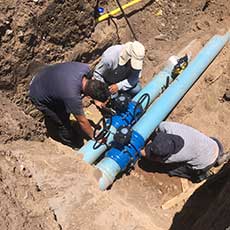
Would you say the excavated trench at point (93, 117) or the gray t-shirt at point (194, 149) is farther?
the gray t-shirt at point (194, 149)

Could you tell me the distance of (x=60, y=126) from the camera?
6789 mm

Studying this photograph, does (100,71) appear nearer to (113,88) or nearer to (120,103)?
(113,88)

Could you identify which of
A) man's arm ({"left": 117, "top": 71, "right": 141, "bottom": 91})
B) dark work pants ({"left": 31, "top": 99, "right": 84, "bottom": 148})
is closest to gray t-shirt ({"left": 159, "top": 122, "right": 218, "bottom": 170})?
man's arm ({"left": 117, "top": 71, "right": 141, "bottom": 91})

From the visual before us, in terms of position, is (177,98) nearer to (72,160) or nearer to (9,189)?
(72,160)

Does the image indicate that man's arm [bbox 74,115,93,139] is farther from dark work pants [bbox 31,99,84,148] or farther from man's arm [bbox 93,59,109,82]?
man's arm [bbox 93,59,109,82]

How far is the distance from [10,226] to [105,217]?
1103 mm

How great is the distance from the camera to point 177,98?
7383 millimetres

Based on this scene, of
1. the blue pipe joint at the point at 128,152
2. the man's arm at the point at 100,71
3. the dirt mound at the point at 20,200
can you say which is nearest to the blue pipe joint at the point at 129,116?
the blue pipe joint at the point at 128,152

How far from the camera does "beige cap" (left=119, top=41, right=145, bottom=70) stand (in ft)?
21.6

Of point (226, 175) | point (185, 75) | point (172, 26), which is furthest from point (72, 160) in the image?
point (172, 26)

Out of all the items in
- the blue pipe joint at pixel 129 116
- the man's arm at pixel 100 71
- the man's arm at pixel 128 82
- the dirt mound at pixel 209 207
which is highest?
the man's arm at pixel 100 71

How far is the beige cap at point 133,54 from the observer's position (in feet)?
21.6

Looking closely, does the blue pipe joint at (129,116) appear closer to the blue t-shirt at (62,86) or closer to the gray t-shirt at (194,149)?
the gray t-shirt at (194,149)

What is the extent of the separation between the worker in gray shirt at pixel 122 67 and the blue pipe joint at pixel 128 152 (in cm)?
93
